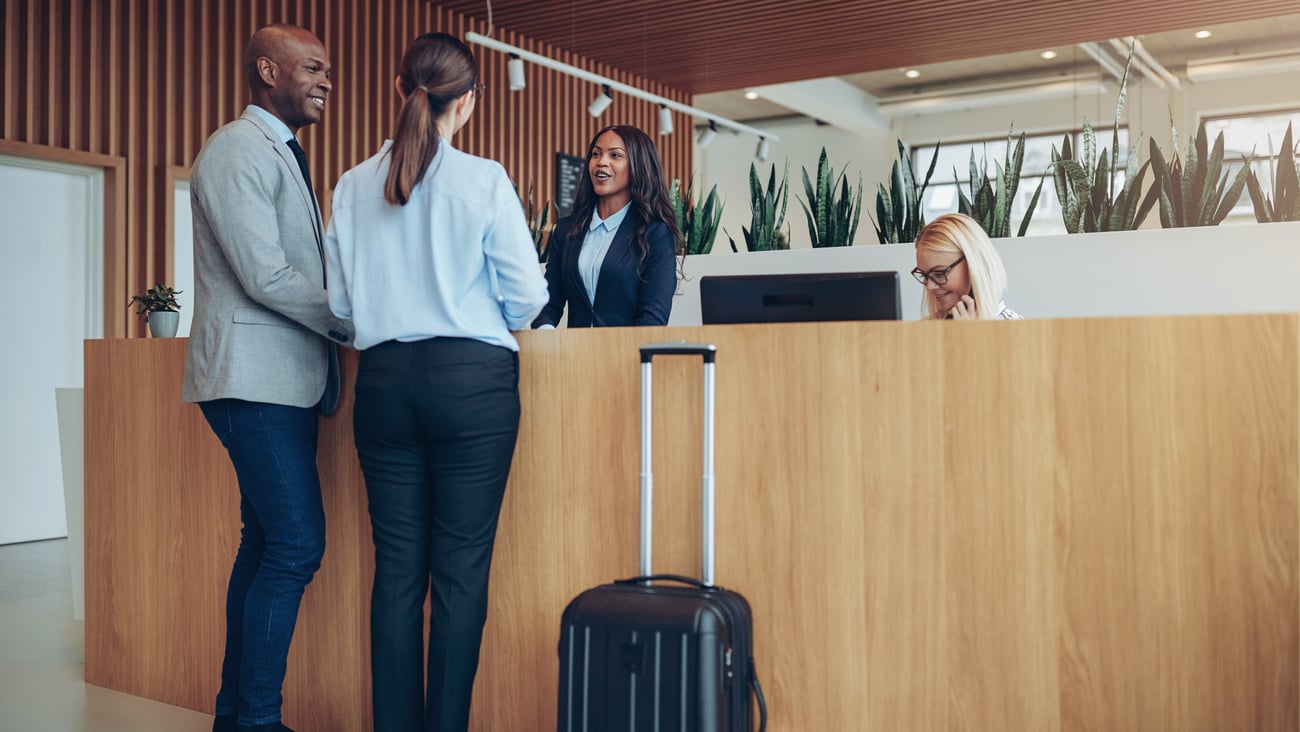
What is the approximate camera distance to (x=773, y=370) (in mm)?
1890

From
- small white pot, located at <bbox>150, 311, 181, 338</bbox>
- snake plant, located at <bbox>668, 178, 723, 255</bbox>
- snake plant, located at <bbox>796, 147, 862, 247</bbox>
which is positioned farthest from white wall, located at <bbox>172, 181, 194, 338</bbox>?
snake plant, located at <bbox>796, 147, 862, 247</bbox>

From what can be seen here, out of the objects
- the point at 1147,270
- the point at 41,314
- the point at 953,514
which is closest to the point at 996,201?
the point at 1147,270

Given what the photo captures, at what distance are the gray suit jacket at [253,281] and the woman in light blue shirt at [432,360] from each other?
113mm

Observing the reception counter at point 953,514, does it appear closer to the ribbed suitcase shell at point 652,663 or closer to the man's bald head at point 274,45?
the ribbed suitcase shell at point 652,663

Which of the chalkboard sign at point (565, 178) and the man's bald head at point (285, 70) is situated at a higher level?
the chalkboard sign at point (565, 178)

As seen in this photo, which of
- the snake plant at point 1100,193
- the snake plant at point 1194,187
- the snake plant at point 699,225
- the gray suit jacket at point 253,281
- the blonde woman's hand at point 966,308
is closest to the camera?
the gray suit jacket at point 253,281

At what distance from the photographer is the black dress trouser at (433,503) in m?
1.87

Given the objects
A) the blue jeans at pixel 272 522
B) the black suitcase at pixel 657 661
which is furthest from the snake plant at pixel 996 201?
the blue jeans at pixel 272 522

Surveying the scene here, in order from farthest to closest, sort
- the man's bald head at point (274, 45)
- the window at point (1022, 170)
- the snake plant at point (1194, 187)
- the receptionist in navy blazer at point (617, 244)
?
the window at point (1022, 170)
the snake plant at point (1194, 187)
the receptionist in navy blazer at point (617, 244)
the man's bald head at point (274, 45)

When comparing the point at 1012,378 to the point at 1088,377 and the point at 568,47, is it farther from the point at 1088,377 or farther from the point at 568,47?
the point at 568,47

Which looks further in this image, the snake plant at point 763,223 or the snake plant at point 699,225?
the snake plant at point 699,225

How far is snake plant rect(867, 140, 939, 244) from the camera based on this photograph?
11.6ft

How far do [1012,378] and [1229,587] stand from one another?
0.44 meters

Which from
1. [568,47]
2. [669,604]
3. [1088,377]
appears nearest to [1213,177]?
[1088,377]
